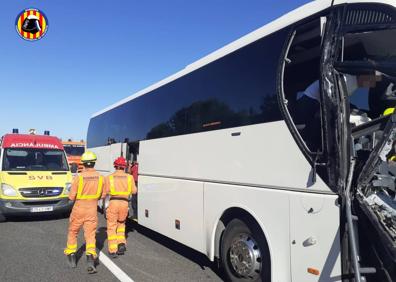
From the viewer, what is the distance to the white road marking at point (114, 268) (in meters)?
5.68

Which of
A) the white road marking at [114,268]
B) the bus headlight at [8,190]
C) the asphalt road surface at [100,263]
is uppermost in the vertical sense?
the bus headlight at [8,190]

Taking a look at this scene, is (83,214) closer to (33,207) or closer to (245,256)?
(245,256)

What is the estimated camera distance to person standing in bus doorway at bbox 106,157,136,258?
23.2 feet

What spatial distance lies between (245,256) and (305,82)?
2.19 meters

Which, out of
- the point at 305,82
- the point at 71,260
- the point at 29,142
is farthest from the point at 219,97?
the point at 29,142

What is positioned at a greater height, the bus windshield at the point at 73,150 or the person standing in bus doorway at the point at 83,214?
the bus windshield at the point at 73,150

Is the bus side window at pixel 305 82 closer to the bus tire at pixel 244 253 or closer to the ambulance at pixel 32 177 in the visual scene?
the bus tire at pixel 244 253

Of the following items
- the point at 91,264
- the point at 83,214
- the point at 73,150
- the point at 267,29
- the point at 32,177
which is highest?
the point at 267,29

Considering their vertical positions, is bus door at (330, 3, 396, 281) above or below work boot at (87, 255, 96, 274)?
above

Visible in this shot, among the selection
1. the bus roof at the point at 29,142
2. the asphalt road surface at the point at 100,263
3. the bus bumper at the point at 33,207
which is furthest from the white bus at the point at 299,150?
the bus roof at the point at 29,142

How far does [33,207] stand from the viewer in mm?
10375

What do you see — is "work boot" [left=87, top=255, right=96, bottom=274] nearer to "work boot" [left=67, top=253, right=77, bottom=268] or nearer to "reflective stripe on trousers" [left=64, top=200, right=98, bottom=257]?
"reflective stripe on trousers" [left=64, top=200, right=98, bottom=257]

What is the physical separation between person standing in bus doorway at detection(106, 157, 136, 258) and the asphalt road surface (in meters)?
0.32

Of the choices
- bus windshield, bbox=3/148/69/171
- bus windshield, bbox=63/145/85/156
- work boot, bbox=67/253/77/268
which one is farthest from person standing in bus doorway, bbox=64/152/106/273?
bus windshield, bbox=63/145/85/156
